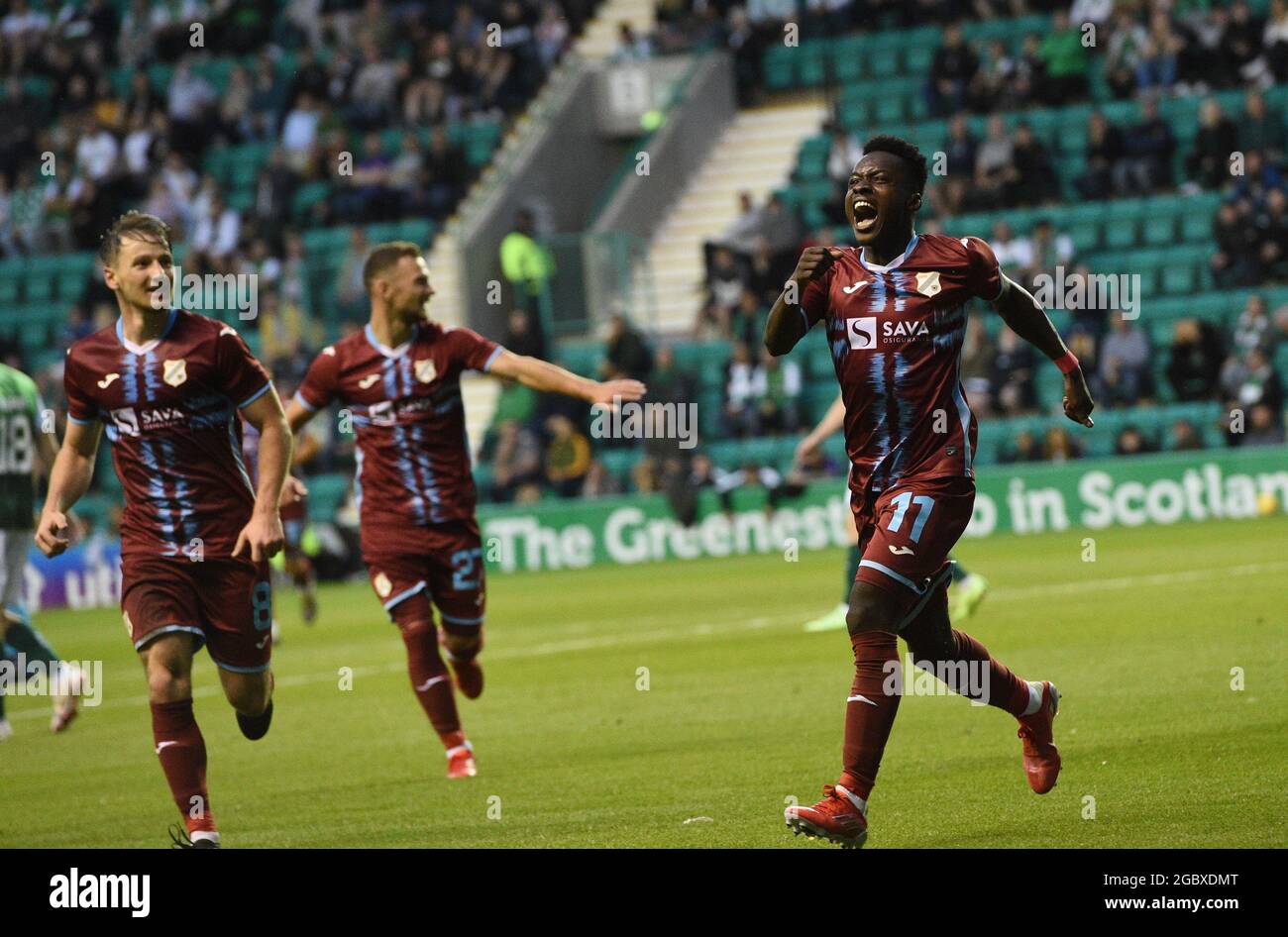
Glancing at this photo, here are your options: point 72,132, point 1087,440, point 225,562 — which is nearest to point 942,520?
point 225,562

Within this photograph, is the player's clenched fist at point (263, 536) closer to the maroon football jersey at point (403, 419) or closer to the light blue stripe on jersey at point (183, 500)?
the light blue stripe on jersey at point (183, 500)

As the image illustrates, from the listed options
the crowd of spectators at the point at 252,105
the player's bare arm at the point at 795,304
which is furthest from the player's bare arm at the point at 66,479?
the crowd of spectators at the point at 252,105

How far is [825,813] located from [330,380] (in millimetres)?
4449

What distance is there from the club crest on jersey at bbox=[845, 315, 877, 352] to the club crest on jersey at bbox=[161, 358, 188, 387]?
261 cm

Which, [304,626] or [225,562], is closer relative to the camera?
[225,562]

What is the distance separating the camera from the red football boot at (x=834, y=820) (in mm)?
6949

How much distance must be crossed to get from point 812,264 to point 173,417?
2714 mm

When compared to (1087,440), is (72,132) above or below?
above

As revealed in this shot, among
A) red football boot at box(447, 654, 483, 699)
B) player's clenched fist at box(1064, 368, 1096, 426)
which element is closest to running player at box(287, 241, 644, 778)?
red football boot at box(447, 654, 483, 699)

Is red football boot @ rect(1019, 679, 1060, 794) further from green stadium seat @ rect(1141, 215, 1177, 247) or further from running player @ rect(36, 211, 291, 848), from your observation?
green stadium seat @ rect(1141, 215, 1177, 247)

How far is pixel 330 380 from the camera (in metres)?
10.6
